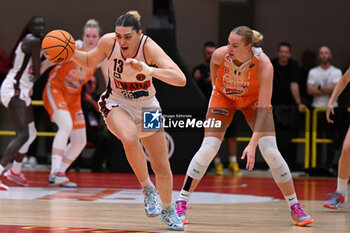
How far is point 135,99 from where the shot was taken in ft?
17.4

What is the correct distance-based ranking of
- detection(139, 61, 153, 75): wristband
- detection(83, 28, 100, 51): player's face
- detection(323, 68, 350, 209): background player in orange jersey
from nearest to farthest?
detection(139, 61, 153, 75): wristband, detection(323, 68, 350, 209): background player in orange jersey, detection(83, 28, 100, 51): player's face

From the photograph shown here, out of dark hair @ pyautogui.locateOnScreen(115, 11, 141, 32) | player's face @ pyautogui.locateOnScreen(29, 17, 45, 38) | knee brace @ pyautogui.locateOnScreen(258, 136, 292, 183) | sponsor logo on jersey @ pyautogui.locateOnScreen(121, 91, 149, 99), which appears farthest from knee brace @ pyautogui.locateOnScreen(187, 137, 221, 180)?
player's face @ pyautogui.locateOnScreen(29, 17, 45, 38)

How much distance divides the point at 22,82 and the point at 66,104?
0.64 meters

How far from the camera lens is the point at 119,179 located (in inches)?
396

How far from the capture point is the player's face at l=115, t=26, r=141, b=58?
16.4 feet

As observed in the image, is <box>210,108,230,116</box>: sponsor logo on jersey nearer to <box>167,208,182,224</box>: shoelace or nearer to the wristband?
<box>167,208,182,224</box>: shoelace

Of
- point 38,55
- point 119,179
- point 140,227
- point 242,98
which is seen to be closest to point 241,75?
point 242,98

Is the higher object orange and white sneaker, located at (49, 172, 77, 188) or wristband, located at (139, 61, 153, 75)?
wristband, located at (139, 61, 153, 75)

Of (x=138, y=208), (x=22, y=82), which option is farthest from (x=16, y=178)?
(x=138, y=208)

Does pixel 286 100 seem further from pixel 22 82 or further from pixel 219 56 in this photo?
pixel 219 56

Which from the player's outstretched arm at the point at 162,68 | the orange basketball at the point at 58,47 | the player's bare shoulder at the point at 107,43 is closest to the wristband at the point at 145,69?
the player's outstretched arm at the point at 162,68

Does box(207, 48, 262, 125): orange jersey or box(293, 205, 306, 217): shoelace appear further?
box(207, 48, 262, 125): orange jersey

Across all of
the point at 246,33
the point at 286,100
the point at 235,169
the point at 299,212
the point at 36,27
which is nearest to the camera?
the point at 246,33

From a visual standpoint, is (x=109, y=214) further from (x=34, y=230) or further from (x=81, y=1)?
(x=81, y=1)
